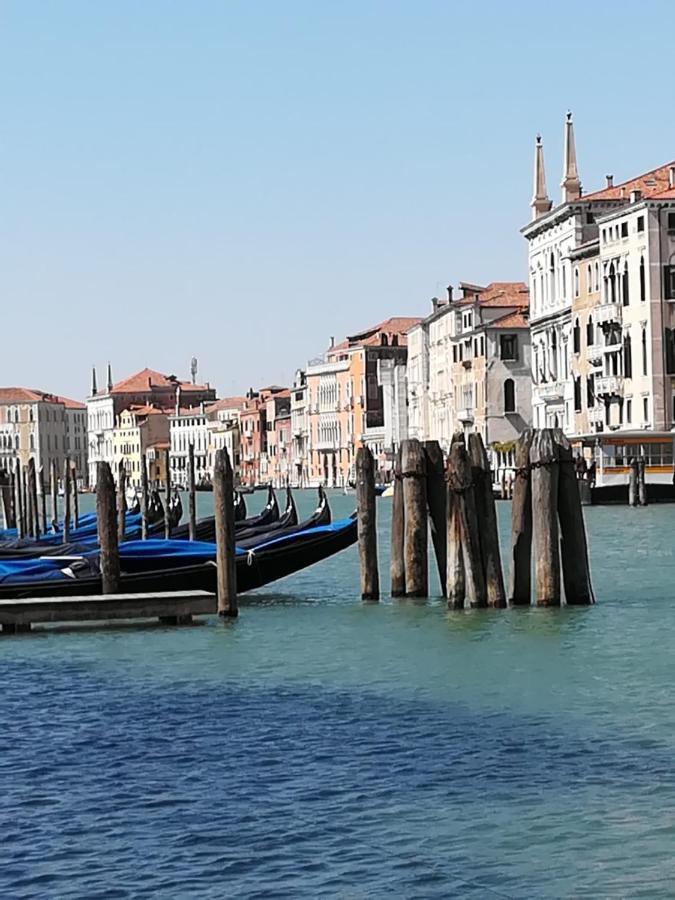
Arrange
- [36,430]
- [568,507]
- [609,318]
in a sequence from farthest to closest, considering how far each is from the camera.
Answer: [36,430] → [609,318] → [568,507]

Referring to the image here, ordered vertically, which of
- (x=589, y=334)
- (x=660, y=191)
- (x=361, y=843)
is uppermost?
(x=660, y=191)

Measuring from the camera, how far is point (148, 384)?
155m

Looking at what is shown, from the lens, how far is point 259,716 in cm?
1091

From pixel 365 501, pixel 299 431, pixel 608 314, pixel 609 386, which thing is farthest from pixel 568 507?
pixel 299 431

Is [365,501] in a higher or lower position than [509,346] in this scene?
lower

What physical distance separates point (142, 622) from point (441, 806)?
8.54 metres

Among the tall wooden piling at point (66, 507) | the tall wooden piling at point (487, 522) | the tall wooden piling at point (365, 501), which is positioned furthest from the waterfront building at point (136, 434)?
the tall wooden piling at point (487, 522)

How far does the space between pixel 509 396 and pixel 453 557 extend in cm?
5446

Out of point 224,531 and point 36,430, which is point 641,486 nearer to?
point 224,531

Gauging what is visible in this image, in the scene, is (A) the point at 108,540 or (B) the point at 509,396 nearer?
(A) the point at 108,540

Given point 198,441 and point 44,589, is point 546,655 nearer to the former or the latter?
point 44,589

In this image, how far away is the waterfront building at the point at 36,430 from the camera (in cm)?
16112

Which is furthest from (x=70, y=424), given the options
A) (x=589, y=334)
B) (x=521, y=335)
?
(x=589, y=334)

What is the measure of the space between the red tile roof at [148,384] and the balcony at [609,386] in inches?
3905
